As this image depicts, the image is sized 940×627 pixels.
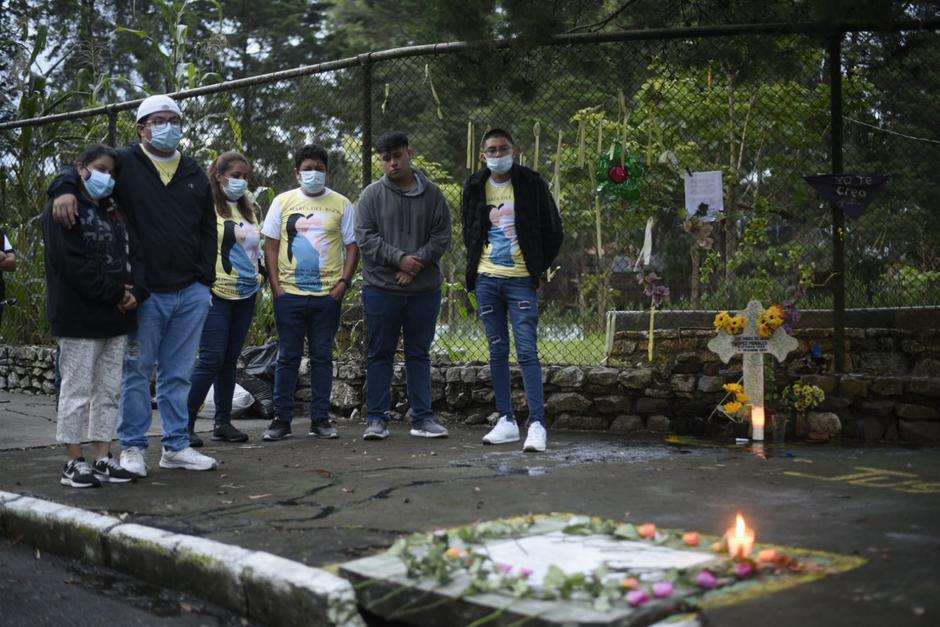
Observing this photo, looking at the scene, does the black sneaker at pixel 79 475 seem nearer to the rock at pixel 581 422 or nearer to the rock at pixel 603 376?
the rock at pixel 581 422

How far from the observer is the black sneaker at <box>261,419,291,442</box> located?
8078mm

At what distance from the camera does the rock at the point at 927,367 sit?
793 cm

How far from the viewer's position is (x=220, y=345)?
25.7ft

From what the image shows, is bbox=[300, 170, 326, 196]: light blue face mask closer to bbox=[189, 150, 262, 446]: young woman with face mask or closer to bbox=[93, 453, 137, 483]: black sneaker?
bbox=[189, 150, 262, 446]: young woman with face mask

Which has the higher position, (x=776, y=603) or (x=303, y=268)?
(x=303, y=268)

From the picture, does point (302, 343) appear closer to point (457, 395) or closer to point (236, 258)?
point (236, 258)

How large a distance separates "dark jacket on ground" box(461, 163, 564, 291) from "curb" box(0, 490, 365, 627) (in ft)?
10.8

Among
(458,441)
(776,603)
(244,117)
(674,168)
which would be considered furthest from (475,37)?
(776,603)

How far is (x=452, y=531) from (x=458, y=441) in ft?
11.5

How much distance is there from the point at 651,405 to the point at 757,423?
85 centimetres

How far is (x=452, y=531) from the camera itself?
4.28m

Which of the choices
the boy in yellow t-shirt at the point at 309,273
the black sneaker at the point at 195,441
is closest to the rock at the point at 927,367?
the boy in yellow t-shirt at the point at 309,273

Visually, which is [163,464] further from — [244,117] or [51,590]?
[244,117]

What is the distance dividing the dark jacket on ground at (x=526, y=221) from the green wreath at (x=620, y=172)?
1001 millimetres
